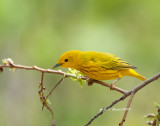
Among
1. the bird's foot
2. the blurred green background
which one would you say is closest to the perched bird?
the bird's foot

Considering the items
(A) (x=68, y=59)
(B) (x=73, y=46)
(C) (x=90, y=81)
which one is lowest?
(B) (x=73, y=46)

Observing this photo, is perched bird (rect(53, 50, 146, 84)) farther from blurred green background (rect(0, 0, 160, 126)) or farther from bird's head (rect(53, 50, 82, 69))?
blurred green background (rect(0, 0, 160, 126))

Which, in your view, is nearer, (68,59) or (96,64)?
(68,59)

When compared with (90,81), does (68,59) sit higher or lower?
higher

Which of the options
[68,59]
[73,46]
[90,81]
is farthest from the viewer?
[73,46]

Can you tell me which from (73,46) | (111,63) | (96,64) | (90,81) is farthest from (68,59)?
(73,46)

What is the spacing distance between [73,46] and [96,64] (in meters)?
3.04

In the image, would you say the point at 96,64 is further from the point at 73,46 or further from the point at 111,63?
the point at 73,46

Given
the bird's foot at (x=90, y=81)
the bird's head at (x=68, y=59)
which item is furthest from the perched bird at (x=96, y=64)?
the bird's foot at (x=90, y=81)

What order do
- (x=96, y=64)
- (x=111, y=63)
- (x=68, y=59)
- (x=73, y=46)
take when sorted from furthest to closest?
1. (x=73, y=46)
2. (x=111, y=63)
3. (x=96, y=64)
4. (x=68, y=59)

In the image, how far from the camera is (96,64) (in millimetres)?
4312

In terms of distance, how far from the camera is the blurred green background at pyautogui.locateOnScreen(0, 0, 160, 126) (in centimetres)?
671

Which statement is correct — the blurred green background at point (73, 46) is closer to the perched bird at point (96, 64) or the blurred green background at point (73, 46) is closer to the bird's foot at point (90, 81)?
the perched bird at point (96, 64)

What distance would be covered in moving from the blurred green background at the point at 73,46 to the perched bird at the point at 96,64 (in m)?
1.88
